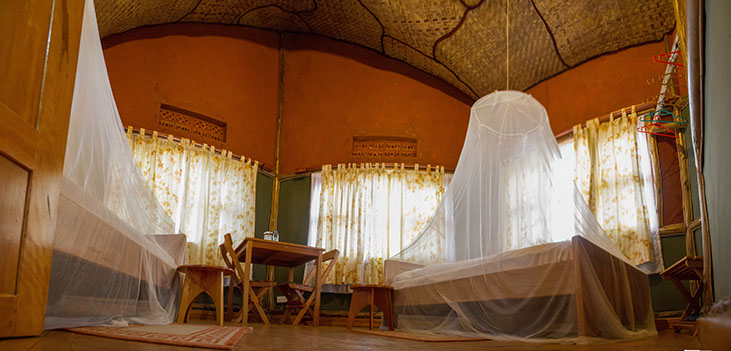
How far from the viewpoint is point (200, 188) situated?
6699 millimetres

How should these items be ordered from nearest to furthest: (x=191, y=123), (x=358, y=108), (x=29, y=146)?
1. (x=29, y=146)
2. (x=191, y=123)
3. (x=358, y=108)

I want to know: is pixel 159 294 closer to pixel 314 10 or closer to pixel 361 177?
pixel 361 177

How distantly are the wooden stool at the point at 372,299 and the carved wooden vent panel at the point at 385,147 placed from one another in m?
2.99

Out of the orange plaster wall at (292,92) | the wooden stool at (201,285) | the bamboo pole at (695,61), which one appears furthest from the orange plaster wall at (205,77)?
the bamboo pole at (695,61)

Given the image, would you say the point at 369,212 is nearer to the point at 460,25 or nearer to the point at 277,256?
the point at 277,256

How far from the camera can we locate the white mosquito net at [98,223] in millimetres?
2312

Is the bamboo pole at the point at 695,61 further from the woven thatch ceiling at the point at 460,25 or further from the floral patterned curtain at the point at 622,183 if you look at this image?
the woven thatch ceiling at the point at 460,25

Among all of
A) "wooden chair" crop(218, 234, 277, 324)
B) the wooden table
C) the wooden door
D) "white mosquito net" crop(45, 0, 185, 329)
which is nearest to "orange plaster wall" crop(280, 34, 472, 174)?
the wooden table

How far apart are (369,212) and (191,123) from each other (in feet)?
8.48

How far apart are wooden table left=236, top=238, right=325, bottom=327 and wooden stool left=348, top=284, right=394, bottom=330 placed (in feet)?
1.58

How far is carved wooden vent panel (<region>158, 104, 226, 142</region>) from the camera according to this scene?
22.5 ft

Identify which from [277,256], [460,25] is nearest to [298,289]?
[277,256]

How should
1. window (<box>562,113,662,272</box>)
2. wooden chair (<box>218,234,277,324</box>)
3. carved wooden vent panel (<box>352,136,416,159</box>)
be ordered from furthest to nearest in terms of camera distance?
carved wooden vent panel (<box>352,136,416,159</box>), window (<box>562,113,662,272</box>), wooden chair (<box>218,234,277,324</box>)

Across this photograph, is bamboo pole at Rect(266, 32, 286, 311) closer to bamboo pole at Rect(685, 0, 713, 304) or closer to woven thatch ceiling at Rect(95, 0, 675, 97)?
woven thatch ceiling at Rect(95, 0, 675, 97)
